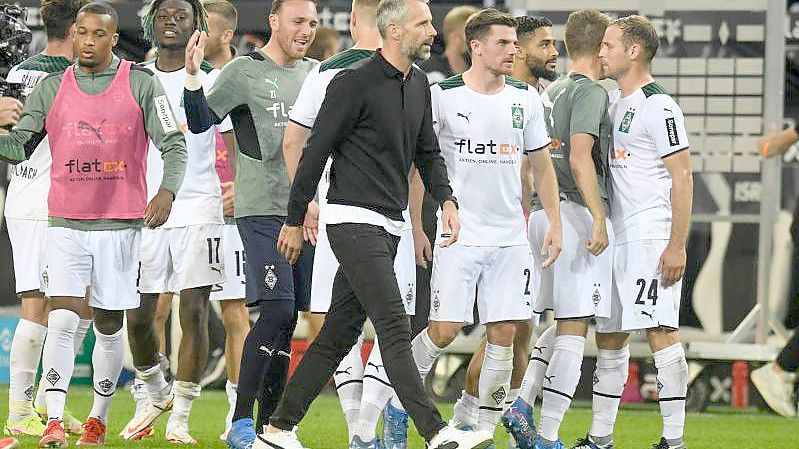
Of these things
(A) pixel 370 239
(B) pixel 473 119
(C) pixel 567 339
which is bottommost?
(C) pixel 567 339

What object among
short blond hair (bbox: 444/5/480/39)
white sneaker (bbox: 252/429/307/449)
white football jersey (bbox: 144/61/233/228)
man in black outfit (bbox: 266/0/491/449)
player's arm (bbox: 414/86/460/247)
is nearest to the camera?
man in black outfit (bbox: 266/0/491/449)

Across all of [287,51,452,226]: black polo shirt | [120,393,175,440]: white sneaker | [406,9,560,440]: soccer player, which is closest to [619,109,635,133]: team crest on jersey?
[406,9,560,440]: soccer player

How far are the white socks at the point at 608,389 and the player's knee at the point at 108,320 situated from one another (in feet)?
8.08

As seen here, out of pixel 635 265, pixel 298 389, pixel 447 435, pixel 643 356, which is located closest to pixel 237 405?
pixel 298 389

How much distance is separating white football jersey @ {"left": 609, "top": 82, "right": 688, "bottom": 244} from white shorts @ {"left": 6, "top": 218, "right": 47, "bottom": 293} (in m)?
3.26

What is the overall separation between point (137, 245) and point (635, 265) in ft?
8.33

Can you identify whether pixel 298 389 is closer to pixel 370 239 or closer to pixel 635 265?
pixel 370 239

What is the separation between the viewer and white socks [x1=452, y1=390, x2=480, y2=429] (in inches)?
337

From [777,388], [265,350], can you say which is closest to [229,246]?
[265,350]

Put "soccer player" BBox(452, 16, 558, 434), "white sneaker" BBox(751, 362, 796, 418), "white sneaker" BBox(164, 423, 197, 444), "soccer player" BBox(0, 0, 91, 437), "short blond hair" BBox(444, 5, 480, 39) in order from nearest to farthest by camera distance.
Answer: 1. "white sneaker" BBox(164, 423, 197, 444)
2. "soccer player" BBox(0, 0, 91, 437)
3. "soccer player" BBox(452, 16, 558, 434)
4. "short blond hair" BBox(444, 5, 480, 39)
5. "white sneaker" BBox(751, 362, 796, 418)

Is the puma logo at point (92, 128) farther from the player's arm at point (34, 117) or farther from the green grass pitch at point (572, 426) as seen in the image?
the green grass pitch at point (572, 426)

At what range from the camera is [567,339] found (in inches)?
328

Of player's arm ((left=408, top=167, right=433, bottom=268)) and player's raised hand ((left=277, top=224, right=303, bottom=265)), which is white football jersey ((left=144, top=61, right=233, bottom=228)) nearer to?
player's arm ((left=408, top=167, right=433, bottom=268))

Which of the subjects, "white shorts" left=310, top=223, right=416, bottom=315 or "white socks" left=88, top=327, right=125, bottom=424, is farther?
"white socks" left=88, top=327, right=125, bottom=424
